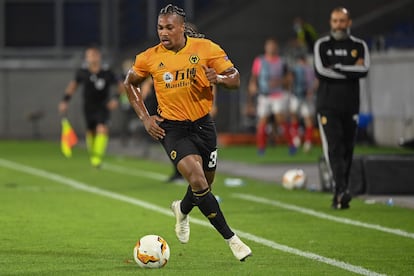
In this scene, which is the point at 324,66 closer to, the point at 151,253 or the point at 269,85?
the point at 151,253

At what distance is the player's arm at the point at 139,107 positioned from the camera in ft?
39.2

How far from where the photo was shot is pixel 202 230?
14320 millimetres

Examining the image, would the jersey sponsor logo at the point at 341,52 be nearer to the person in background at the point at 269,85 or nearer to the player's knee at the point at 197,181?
the player's knee at the point at 197,181

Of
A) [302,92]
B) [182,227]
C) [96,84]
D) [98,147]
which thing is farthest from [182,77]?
[302,92]

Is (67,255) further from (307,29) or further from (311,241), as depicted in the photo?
(307,29)

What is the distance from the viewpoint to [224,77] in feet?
37.8

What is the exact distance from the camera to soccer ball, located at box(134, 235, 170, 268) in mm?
11172

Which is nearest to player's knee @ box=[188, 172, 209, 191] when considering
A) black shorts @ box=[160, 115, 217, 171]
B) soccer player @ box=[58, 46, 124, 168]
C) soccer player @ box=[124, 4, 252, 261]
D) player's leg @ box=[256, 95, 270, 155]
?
soccer player @ box=[124, 4, 252, 261]

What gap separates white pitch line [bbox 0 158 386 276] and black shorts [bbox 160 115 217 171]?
1245mm

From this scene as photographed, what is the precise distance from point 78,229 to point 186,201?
7.47 ft

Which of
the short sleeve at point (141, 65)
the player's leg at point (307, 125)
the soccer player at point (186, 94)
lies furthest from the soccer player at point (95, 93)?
the soccer player at point (186, 94)

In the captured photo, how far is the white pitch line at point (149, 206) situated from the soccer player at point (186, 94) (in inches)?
42.6

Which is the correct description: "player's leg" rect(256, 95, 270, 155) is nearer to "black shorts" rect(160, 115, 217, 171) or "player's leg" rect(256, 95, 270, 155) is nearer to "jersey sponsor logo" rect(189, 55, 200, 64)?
"black shorts" rect(160, 115, 217, 171)

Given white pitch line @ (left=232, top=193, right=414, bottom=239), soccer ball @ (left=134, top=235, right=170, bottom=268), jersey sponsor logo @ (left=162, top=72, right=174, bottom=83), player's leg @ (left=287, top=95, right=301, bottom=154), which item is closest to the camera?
soccer ball @ (left=134, top=235, right=170, bottom=268)
